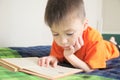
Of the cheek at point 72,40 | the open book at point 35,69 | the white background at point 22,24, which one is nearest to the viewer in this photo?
the open book at point 35,69

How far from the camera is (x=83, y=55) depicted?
93 cm

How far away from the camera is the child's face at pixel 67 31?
805 mm

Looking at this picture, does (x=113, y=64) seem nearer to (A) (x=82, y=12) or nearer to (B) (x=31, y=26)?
(A) (x=82, y=12)

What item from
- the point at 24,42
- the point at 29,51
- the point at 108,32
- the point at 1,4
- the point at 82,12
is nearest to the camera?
the point at 82,12

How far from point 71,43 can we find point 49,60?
0.12m

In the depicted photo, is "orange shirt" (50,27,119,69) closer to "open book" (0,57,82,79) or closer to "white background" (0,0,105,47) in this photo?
"open book" (0,57,82,79)

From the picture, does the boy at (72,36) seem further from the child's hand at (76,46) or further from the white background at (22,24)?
the white background at (22,24)

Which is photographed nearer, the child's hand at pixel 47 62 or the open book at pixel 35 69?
the open book at pixel 35 69

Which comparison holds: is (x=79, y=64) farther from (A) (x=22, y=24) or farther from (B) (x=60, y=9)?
(A) (x=22, y=24)

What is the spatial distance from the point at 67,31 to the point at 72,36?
0.03 metres

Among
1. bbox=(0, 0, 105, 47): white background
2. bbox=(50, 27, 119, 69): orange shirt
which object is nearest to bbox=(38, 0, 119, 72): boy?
bbox=(50, 27, 119, 69): orange shirt

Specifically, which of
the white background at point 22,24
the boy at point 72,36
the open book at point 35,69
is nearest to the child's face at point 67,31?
the boy at point 72,36

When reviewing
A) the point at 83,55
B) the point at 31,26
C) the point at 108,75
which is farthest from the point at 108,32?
the point at 108,75

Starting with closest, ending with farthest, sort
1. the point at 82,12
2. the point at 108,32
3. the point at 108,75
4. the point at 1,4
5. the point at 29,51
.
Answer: the point at 108,75 < the point at 82,12 < the point at 29,51 < the point at 1,4 < the point at 108,32
